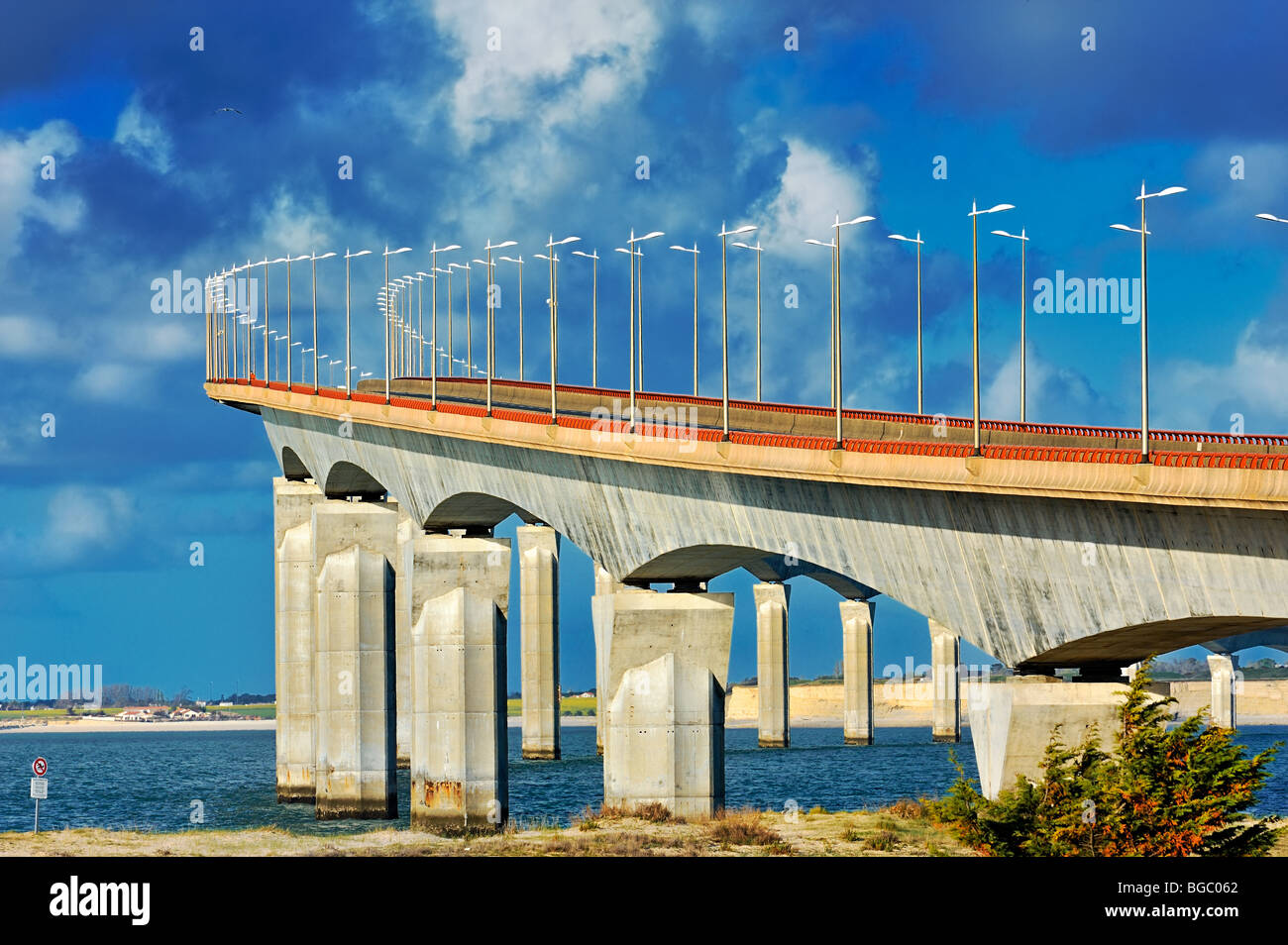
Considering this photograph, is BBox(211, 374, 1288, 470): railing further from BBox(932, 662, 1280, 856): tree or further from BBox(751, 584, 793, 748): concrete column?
BBox(751, 584, 793, 748): concrete column

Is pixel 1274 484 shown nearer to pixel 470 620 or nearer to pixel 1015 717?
pixel 1015 717

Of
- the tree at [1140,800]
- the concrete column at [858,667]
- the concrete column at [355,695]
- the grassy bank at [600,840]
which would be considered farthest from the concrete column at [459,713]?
the concrete column at [858,667]

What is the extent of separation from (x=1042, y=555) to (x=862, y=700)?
98.1 m

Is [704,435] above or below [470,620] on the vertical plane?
above

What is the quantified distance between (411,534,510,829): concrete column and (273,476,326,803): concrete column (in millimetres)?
13899

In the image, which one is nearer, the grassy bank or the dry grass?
the grassy bank

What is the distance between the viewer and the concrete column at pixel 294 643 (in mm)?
72438

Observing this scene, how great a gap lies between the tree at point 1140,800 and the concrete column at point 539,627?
64058 millimetres

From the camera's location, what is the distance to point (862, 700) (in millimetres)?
134250

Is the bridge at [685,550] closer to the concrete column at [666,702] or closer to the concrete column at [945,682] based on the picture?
the concrete column at [666,702]

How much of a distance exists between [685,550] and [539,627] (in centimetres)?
4949

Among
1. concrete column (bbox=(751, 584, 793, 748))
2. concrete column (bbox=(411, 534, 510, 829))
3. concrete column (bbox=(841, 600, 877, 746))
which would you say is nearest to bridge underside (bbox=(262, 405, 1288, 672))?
concrete column (bbox=(411, 534, 510, 829))

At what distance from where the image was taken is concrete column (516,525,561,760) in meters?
99.4
